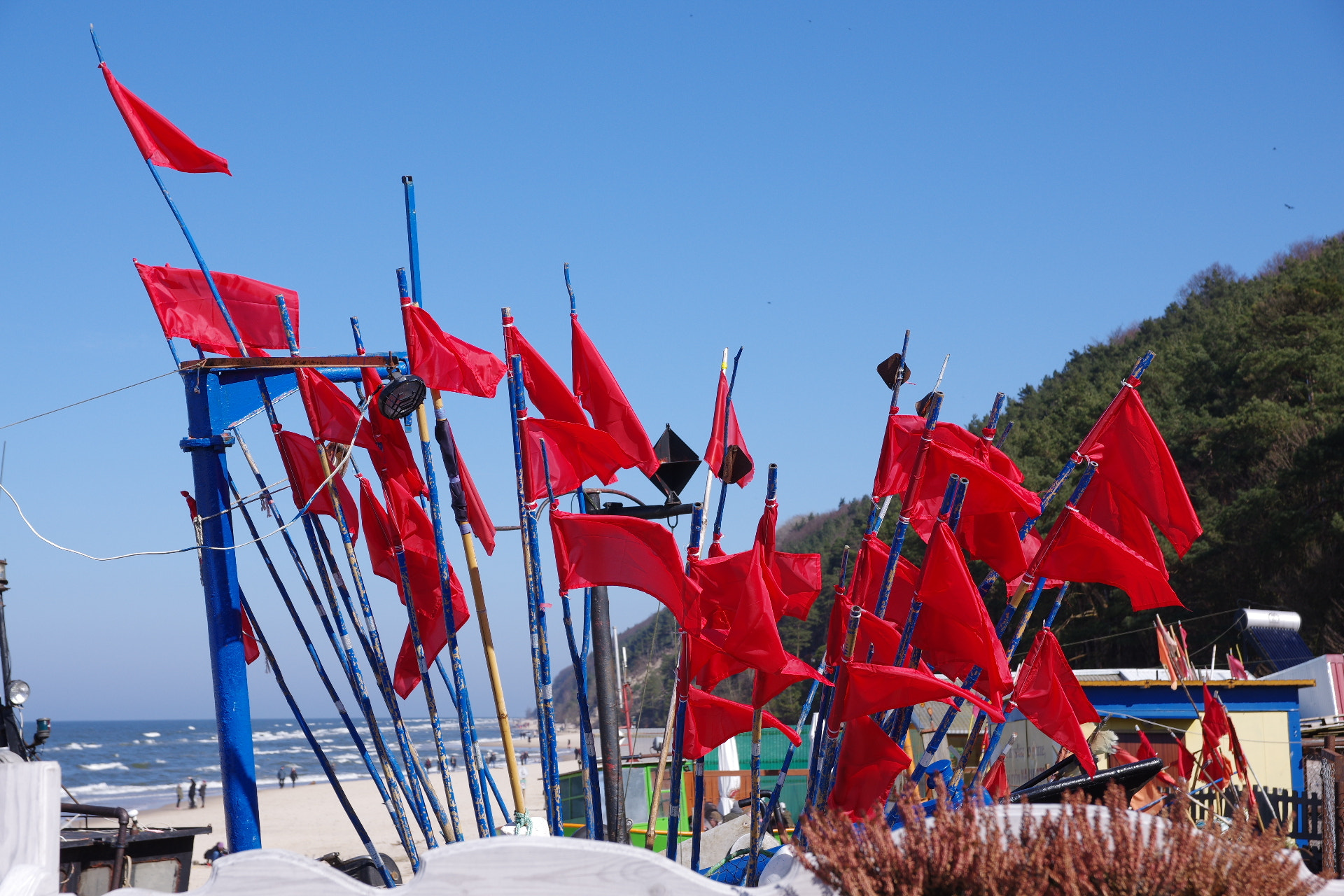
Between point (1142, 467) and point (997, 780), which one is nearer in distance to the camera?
point (1142, 467)

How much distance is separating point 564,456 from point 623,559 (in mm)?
689

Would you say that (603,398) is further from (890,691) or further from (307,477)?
(890,691)

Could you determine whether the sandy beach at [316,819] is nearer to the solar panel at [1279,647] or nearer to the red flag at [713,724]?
the solar panel at [1279,647]

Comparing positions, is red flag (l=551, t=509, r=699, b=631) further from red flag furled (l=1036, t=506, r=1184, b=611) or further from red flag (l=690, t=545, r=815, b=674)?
red flag furled (l=1036, t=506, r=1184, b=611)

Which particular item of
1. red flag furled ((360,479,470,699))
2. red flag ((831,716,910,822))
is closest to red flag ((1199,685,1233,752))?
red flag ((831,716,910,822))

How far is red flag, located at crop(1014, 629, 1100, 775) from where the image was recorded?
608cm

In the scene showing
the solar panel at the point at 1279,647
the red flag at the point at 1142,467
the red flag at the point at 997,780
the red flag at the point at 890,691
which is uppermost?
the red flag at the point at 1142,467

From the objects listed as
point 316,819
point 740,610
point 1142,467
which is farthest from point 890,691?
point 316,819

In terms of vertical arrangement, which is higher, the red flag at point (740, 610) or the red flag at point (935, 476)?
the red flag at point (935, 476)

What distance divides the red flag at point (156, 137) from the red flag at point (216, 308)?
670 mm

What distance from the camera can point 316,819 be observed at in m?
Answer: 39.1

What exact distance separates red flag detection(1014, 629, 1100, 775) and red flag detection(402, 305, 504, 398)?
3453 millimetres

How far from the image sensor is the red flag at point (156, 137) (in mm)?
6445

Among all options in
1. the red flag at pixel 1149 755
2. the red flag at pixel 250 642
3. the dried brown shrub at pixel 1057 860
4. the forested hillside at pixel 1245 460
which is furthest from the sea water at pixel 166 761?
the dried brown shrub at pixel 1057 860
